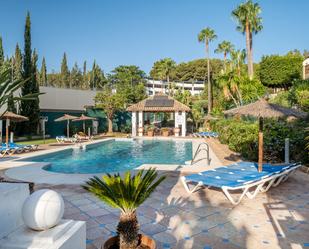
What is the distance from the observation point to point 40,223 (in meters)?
3.04

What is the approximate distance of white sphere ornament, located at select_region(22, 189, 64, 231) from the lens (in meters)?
3.03

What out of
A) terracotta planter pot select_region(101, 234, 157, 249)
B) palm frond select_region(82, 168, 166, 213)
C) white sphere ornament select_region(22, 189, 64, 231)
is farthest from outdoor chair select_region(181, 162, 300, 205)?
white sphere ornament select_region(22, 189, 64, 231)

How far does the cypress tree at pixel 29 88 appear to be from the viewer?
2389 centimetres

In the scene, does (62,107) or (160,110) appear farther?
(62,107)

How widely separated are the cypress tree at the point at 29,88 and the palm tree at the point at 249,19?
21223mm

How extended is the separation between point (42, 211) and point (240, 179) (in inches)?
204

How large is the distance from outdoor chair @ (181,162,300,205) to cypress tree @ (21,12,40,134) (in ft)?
68.4

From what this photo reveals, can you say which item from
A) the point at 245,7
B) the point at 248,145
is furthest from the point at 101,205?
the point at 245,7

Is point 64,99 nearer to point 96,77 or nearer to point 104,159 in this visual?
point 104,159

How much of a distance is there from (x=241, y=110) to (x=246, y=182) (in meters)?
2.96

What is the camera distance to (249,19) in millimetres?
27594

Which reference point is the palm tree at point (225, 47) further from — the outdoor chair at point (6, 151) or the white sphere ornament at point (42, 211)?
the white sphere ornament at point (42, 211)

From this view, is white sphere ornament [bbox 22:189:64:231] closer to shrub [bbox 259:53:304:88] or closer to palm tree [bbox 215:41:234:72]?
palm tree [bbox 215:41:234:72]

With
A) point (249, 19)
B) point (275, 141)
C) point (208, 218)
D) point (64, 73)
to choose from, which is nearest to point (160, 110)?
point (249, 19)
